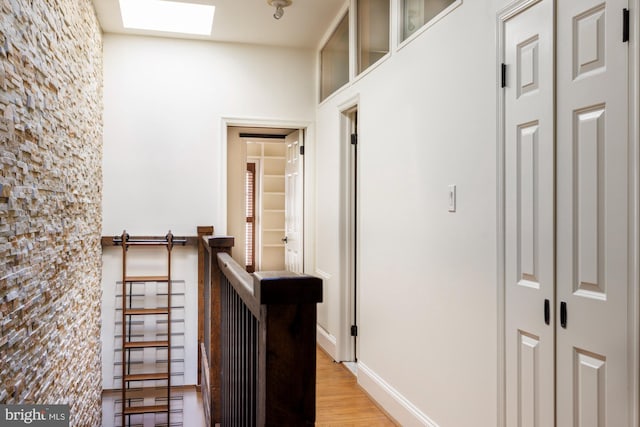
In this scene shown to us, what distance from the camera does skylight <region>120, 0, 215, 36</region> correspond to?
4.18 metres

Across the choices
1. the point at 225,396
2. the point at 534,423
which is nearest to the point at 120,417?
the point at 225,396

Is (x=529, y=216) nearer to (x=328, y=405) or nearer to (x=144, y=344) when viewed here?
(x=328, y=405)

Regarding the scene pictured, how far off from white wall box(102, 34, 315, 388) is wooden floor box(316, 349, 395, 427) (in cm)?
140

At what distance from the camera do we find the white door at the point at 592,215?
57.4 inches

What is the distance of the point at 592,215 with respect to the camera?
1.56 m

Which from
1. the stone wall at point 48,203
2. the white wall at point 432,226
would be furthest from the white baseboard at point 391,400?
the stone wall at point 48,203

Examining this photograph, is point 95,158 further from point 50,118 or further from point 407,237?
point 407,237

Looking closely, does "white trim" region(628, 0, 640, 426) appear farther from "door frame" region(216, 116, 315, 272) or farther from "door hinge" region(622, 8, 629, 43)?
"door frame" region(216, 116, 315, 272)

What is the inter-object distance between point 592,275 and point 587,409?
0.43 metres

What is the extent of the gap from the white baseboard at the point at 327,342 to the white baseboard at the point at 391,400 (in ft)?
1.99

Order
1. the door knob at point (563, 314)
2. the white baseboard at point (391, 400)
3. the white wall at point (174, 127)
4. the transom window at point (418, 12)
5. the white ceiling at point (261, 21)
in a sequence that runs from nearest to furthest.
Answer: the door knob at point (563, 314), the transom window at point (418, 12), the white baseboard at point (391, 400), the white ceiling at point (261, 21), the white wall at point (174, 127)

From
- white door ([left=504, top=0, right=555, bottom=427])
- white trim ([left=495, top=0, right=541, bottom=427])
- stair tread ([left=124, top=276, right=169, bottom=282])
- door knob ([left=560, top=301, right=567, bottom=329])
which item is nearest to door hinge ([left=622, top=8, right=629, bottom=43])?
white door ([left=504, top=0, right=555, bottom=427])

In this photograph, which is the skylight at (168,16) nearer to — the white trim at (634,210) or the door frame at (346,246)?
the door frame at (346,246)

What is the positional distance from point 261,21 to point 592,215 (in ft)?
10.9
